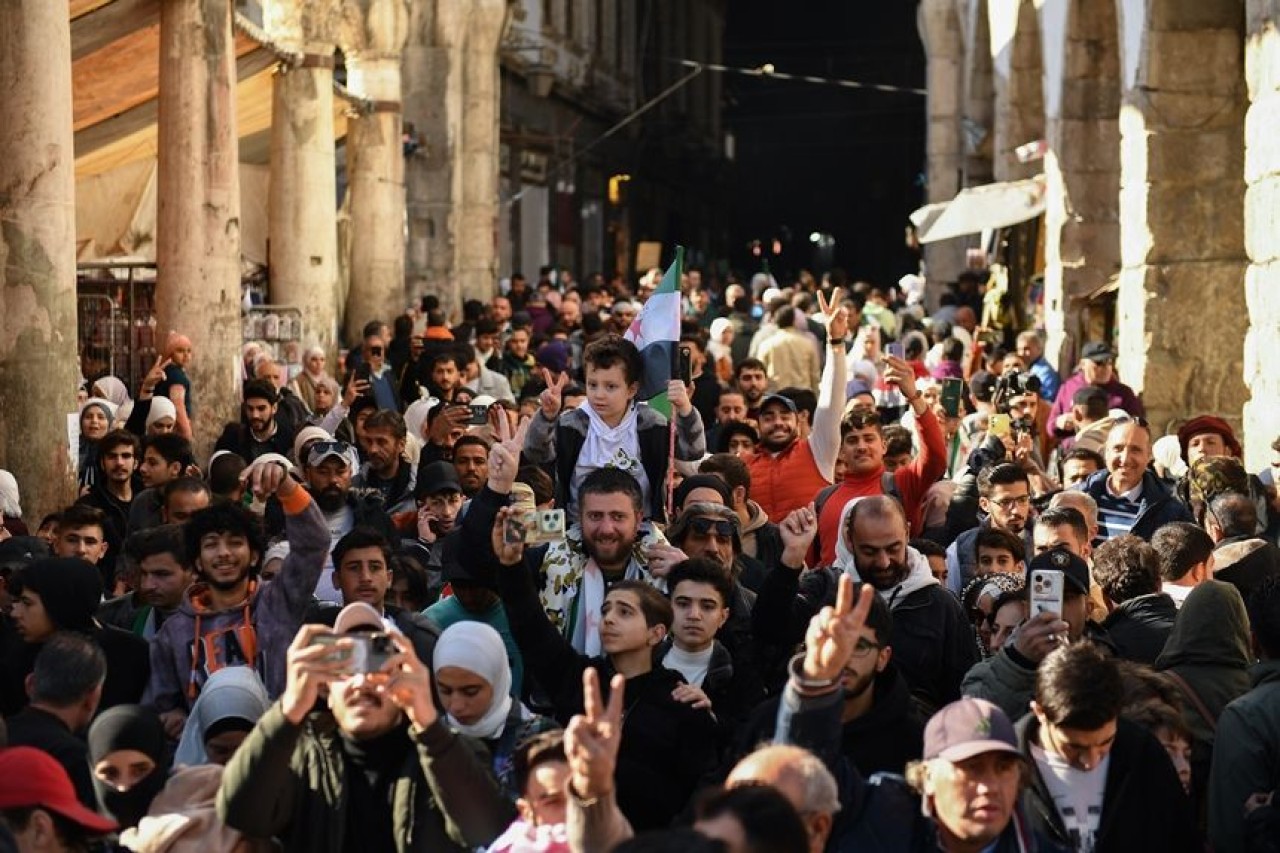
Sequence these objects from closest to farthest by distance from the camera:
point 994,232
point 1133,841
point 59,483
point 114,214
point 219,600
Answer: point 1133,841
point 219,600
point 59,483
point 114,214
point 994,232

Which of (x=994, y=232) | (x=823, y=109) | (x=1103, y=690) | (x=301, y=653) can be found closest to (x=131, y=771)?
(x=301, y=653)

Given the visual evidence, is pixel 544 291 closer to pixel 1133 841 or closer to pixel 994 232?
pixel 994 232

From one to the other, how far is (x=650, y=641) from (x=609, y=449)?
7.16ft

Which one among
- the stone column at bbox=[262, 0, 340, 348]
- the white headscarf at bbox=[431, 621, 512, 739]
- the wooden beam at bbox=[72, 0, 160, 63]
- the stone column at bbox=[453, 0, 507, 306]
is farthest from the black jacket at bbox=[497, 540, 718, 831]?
the stone column at bbox=[453, 0, 507, 306]

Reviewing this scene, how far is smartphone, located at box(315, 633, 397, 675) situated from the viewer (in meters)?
5.58

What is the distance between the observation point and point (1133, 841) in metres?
5.98

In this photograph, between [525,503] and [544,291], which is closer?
[525,503]

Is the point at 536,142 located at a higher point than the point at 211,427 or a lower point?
higher

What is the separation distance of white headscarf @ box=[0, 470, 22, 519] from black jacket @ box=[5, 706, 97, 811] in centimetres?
420

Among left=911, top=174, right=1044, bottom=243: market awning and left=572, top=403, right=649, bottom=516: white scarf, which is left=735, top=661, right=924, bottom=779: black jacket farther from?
left=911, top=174, right=1044, bottom=243: market awning

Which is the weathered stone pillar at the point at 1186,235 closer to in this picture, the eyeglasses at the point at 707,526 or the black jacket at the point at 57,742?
the eyeglasses at the point at 707,526

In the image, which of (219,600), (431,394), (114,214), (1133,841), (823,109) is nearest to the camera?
(1133,841)

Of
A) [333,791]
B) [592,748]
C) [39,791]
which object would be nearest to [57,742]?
[39,791]

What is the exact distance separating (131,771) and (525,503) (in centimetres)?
238
